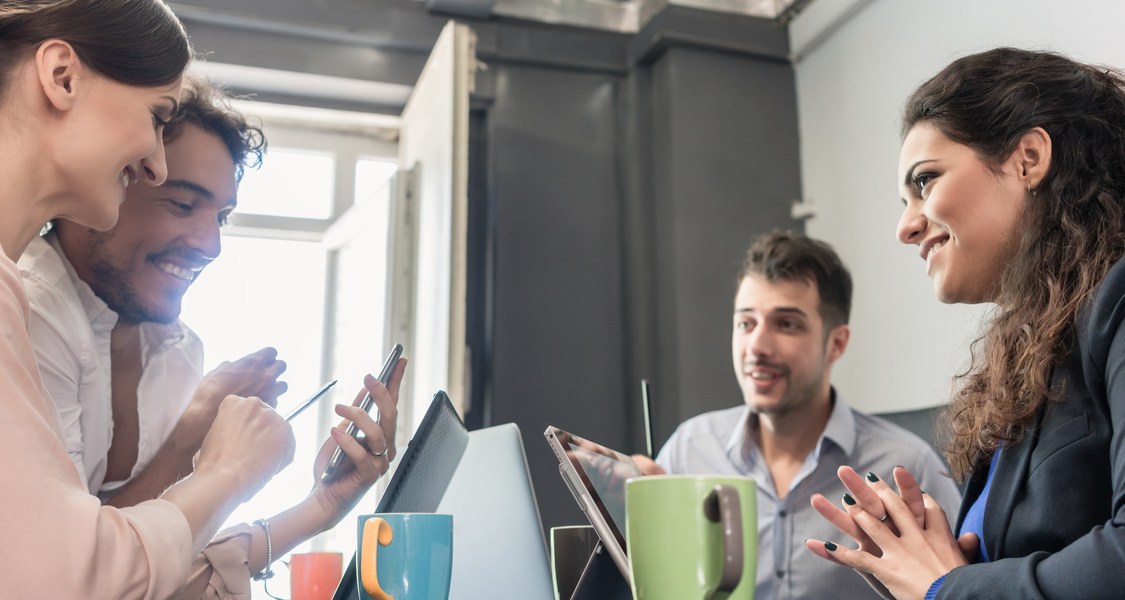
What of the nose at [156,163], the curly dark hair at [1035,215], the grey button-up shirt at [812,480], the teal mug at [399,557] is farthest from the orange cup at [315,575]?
the grey button-up shirt at [812,480]

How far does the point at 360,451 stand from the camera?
116cm

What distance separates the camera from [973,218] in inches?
42.8

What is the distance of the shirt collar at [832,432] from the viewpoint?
1.99 m

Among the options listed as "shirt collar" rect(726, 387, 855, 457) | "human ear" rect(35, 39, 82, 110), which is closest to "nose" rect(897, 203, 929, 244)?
"shirt collar" rect(726, 387, 855, 457)

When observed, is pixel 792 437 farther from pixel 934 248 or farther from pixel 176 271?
pixel 176 271

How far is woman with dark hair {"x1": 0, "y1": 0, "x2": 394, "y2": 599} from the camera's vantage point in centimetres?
68

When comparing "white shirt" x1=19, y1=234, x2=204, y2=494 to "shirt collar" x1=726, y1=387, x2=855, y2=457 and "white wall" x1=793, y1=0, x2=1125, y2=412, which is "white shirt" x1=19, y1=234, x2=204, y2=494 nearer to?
"shirt collar" x1=726, y1=387, x2=855, y2=457

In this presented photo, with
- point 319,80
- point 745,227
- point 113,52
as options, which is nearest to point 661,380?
point 745,227

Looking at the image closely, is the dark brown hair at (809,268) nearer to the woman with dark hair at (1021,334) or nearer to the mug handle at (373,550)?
the woman with dark hair at (1021,334)

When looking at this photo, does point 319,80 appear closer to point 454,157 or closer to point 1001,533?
point 454,157

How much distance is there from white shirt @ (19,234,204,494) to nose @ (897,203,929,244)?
106 cm

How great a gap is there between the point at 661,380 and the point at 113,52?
2239 mm

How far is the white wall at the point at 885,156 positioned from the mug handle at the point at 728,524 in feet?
5.84

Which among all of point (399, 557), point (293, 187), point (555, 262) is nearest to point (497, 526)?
point (399, 557)
